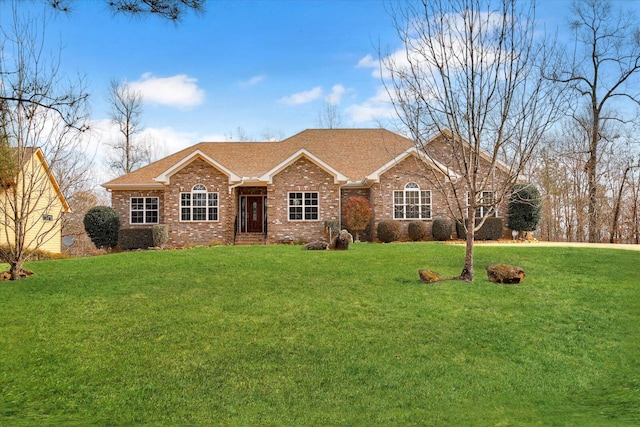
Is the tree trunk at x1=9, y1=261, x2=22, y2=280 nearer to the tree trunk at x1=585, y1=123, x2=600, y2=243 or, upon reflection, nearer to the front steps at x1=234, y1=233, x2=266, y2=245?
the front steps at x1=234, y1=233, x2=266, y2=245

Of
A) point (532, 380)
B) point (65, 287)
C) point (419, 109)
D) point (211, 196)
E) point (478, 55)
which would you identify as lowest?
point (532, 380)

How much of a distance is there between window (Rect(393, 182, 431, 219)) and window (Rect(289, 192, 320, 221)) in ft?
12.2

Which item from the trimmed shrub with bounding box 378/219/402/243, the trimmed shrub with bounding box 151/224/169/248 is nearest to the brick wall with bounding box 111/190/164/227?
the trimmed shrub with bounding box 151/224/169/248

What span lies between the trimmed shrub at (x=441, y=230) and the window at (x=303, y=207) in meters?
5.43

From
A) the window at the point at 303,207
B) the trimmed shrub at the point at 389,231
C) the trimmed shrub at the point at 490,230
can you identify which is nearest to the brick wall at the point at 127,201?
the window at the point at 303,207

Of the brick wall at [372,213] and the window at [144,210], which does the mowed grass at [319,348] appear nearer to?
the brick wall at [372,213]

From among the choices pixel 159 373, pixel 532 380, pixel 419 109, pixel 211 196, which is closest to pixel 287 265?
pixel 419 109

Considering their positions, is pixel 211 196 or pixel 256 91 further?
pixel 211 196

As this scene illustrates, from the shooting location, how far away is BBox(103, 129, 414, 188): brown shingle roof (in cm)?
2480

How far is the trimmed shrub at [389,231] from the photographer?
70.3 ft

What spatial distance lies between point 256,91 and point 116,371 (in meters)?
12.3

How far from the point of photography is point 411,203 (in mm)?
22812

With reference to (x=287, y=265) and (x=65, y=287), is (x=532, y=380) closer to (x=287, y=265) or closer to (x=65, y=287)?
(x=287, y=265)

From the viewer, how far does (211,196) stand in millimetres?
23125
